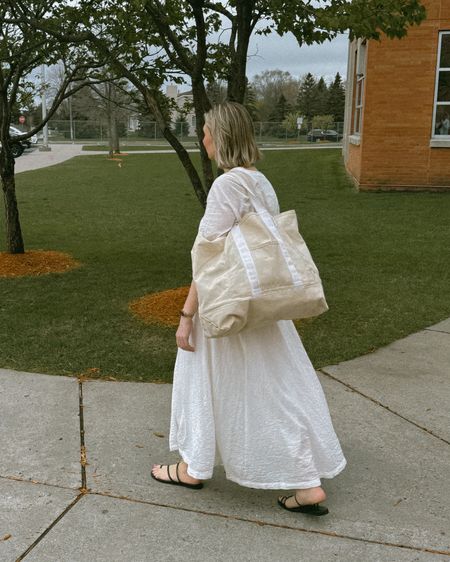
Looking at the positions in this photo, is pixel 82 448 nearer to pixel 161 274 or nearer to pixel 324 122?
pixel 161 274

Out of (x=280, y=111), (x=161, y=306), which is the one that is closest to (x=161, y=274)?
(x=161, y=306)

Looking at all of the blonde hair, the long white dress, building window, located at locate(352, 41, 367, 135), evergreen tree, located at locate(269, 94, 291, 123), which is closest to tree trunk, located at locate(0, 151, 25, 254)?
the blonde hair

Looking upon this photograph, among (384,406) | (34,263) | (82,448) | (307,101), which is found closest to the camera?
(82,448)

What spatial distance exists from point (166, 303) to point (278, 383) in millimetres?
3539

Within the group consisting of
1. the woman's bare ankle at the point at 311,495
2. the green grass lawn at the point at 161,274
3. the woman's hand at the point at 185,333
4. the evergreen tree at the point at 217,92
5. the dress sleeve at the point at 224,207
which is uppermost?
the evergreen tree at the point at 217,92

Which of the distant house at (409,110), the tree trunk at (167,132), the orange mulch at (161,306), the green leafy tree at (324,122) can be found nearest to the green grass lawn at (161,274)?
the orange mulch at (161,306)

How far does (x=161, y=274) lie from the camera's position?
7754mm

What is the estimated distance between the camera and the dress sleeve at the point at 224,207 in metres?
2.71

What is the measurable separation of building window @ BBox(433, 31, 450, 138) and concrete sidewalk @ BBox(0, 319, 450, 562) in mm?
11949

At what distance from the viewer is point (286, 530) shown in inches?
111

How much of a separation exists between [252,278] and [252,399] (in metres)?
0.58

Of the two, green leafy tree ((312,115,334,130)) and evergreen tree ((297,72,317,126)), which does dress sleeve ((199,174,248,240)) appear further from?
evergreen tree ((297,72,317,126))

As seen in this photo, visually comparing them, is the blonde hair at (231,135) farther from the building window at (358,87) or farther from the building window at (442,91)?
the building window at (358,87)

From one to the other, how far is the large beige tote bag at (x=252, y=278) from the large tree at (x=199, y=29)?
85.7 inches
